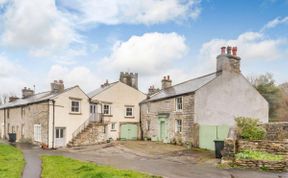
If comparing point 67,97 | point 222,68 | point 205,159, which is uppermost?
point 222,68

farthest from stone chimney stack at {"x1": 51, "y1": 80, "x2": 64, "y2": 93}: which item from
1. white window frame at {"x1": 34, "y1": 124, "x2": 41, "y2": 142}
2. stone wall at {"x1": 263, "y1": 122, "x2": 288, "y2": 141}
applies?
stone wall at {"x1": 263, "y1": 122, "x2": 288, "y2": 141}

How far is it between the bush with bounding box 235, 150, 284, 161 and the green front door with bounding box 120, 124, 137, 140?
66.7 ft

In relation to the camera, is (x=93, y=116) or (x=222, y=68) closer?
(x=222, y=68)

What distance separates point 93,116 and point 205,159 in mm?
17380

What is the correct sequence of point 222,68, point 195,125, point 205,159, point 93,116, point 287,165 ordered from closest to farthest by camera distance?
point 287,165, point 205,159, point 195,125, point 222,68, point 93,116

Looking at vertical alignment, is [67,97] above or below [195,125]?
above

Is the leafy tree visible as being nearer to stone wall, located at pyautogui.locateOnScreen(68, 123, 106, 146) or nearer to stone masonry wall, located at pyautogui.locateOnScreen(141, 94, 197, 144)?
stone masonry wall, located at pyautogui.locateOnScreen(141, 94, 197, 144)

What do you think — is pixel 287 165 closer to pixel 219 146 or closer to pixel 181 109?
pixel 219 146

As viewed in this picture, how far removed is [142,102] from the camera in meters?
38.3

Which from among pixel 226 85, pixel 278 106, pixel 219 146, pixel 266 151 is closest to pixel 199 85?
pixel 226 85

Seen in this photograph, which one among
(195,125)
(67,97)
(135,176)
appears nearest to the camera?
(135,176)

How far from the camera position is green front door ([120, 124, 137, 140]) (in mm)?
37094

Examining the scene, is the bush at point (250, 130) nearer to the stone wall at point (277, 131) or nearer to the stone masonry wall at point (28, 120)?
the stone wall at point (277, 131)

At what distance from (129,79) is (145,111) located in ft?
17.3
